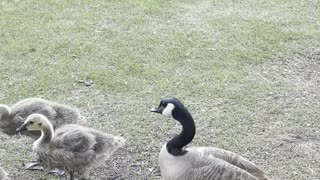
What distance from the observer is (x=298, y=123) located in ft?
18.9

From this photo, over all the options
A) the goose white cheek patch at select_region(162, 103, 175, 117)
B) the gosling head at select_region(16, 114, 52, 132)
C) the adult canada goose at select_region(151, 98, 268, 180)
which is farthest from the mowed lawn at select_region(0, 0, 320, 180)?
the goose white cheek patch at select_region(162, 103, 175, 117)

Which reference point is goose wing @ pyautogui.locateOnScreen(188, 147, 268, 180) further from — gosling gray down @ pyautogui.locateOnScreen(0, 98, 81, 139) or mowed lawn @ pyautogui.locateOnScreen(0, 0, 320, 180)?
gosling gray down @ pyautogui.locateOnScreen(0, 98, 81, 139)

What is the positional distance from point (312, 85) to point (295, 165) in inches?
67.1

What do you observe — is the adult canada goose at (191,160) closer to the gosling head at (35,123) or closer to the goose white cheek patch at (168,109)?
the goose white cheek patch at (168,109)

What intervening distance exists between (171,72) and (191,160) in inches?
99.4

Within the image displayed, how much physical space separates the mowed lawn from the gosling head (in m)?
0.45

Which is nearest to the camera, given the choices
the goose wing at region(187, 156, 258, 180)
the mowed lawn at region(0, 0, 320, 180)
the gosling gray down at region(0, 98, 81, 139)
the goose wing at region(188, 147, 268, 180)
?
the goose wing at region(187, 156, 258, 180)

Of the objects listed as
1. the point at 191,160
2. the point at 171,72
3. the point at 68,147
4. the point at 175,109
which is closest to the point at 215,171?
the point at 191,160

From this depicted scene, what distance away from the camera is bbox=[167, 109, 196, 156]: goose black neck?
433 centimetres

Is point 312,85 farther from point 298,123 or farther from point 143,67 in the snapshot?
point 143,67

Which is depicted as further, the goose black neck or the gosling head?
the gosling head

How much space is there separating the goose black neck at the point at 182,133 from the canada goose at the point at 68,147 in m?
0.71

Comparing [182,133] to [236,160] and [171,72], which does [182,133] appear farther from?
[171,72]

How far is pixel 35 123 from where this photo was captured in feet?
15.6
